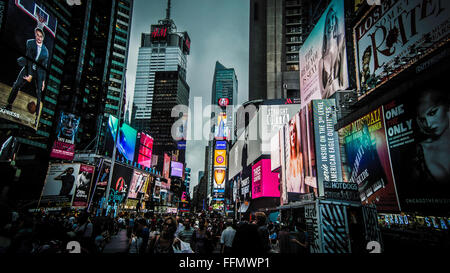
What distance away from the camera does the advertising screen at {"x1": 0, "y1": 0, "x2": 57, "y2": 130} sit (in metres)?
22.5

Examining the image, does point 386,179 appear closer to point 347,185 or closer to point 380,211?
point 380,211

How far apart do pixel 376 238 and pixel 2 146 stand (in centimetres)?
3590

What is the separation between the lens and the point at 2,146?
27.1 m

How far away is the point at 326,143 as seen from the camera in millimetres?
23016

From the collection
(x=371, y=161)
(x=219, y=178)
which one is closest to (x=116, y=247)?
(x=371, y=161)

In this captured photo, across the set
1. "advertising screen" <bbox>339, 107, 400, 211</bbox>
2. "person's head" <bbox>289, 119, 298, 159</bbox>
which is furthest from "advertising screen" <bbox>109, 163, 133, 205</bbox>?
"advertising screen" <bbox>339, 107, 400, 211</bbox>

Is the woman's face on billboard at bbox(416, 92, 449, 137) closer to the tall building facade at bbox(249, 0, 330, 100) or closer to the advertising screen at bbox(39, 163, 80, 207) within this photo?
the advertising screen at bbox(39, 163, 80, 207)

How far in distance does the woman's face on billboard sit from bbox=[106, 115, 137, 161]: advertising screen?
158 feet

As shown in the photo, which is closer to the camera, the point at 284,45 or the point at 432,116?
the point at 432,116

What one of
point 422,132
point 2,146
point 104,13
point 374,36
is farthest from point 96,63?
point 422,132

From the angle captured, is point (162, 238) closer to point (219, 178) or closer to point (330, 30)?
point (330, 30)

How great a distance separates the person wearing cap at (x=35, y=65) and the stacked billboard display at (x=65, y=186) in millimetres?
12498

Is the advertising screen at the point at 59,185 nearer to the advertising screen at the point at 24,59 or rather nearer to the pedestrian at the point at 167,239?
the advertising screen at the point at 24,59

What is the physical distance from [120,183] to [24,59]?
33.4 meters
